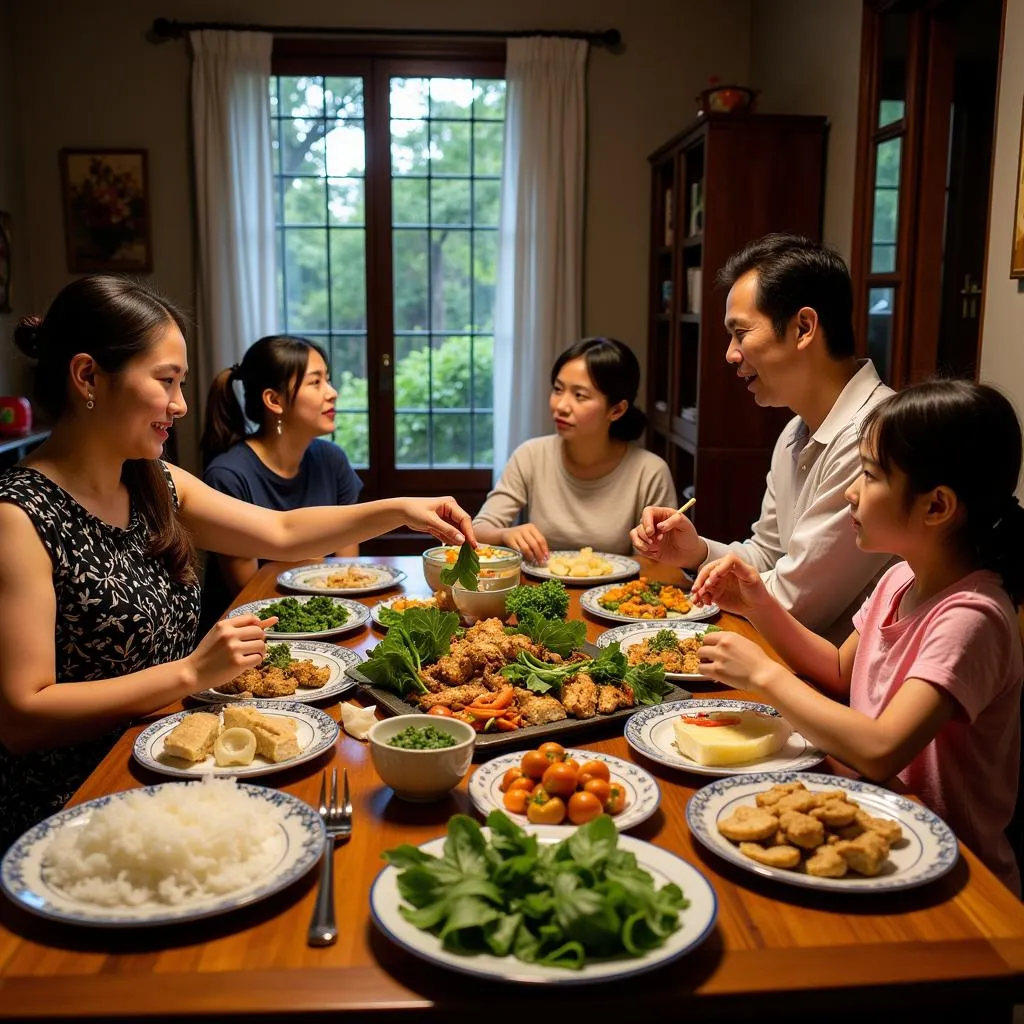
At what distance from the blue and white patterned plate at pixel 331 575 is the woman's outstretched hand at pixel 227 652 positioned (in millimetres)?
767

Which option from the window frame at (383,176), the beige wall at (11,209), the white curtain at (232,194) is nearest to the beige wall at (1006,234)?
the window frame at (383,176)

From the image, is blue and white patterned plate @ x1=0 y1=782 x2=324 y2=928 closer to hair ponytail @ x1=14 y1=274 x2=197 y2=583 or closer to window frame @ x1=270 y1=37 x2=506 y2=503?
hair ponytail @ x1=14 y1=274 x2=197 y2=583

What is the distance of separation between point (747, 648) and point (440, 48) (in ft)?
14.8

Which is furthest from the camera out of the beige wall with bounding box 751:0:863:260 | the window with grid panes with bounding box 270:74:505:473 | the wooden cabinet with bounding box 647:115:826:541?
the window with grid panes with bounding box 270:74:505:473

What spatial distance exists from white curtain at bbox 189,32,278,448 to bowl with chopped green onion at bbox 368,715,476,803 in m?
4.18

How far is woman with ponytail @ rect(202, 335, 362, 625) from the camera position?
3078mm

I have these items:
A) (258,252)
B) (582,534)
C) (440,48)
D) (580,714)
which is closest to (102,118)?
(258,252)

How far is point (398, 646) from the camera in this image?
5.31 feet

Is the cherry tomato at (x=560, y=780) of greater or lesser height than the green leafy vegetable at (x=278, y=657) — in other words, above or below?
above

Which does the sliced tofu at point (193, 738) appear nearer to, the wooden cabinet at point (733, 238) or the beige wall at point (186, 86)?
the wooden cabinet at point (733, 238)

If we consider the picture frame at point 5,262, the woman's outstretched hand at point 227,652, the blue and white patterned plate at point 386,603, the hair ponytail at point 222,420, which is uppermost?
the picture frame at point 5,262

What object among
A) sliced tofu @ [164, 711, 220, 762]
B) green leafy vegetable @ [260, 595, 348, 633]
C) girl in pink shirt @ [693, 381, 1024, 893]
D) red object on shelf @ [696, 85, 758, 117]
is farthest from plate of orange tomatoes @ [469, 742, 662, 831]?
red object on shelf @ [696, 85, 758, 117]

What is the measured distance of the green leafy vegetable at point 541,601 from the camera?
6.34ft

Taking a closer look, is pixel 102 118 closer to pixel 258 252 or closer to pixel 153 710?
pixel 258 252
